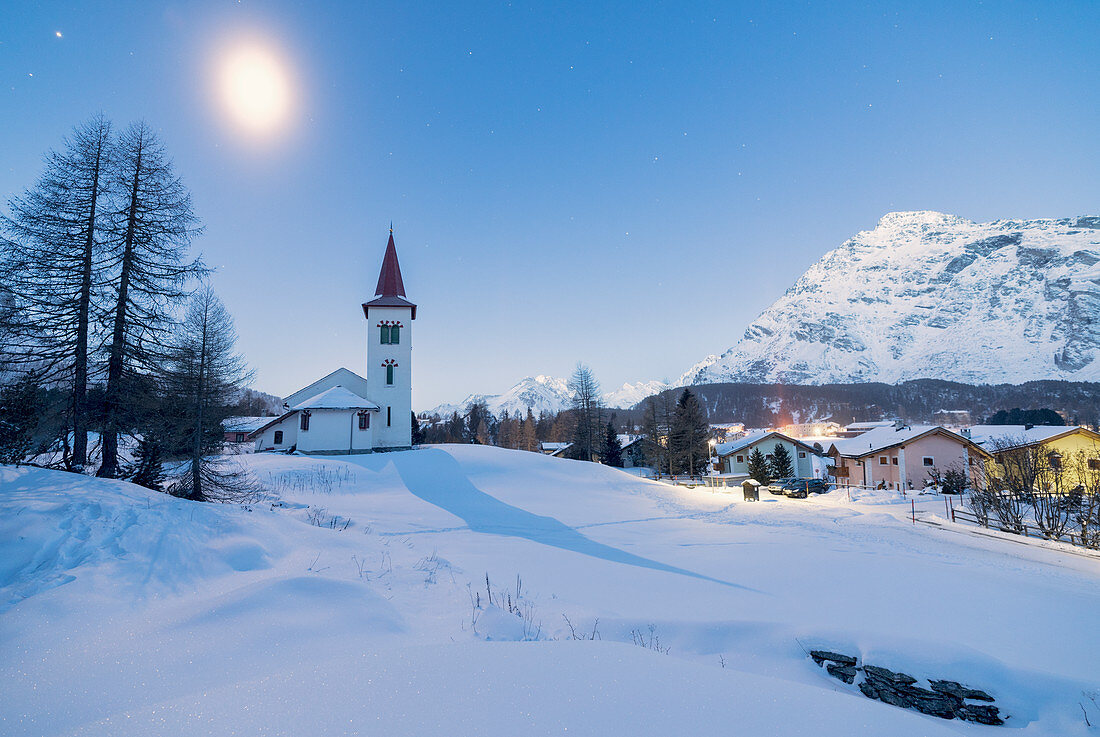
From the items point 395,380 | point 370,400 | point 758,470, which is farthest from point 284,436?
point 758,470

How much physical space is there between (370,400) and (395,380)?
8.20ft

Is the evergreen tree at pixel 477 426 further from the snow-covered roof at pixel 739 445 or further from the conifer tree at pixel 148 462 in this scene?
the conifer tree at pixel 148 462

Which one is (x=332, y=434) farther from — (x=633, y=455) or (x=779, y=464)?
(x=633, y=455)

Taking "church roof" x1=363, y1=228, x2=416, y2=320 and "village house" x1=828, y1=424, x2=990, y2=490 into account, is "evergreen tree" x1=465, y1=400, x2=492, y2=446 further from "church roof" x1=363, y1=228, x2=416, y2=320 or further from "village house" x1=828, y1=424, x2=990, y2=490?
"village house" x1=828, y1=424, x2=990, y2=490

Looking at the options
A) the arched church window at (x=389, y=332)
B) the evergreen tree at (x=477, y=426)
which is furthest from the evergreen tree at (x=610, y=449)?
the evergreen tree at (x=477, y=426)

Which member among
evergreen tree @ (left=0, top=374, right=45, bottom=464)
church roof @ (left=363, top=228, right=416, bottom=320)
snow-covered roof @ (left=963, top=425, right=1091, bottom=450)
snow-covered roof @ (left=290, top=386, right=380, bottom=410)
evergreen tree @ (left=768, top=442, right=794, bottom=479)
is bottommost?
evergreen tree @ (left=768, top=442, right=794, bottom=479)

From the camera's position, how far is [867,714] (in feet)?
11.7

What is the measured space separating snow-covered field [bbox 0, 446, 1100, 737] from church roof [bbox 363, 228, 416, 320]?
25424mm

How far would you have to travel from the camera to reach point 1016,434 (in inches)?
1489

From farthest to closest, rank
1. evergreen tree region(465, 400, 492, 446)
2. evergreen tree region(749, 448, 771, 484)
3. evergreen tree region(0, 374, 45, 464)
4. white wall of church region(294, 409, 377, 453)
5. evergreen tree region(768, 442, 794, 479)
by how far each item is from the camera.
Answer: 1. evergreen tree region(465, 400, 492, 446)
2. evergreen tree region(768, 442, 794, 479)
3. evergreen tree region(749, 448, 771, 484)
4. white wall of church region(294, 409, 377, 453)
5. evergreen tree region(0, 374, 45, 464)

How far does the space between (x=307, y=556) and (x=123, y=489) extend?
4465 mm

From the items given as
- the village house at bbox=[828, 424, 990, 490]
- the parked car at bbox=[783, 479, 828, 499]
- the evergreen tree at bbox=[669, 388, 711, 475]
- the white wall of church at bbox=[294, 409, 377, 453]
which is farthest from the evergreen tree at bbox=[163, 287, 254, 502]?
the village house at bbox=[828, 424, 990, 490]

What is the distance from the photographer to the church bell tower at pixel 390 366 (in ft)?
115

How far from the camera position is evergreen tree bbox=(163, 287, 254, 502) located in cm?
1311
